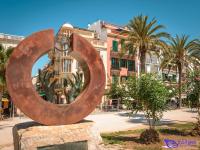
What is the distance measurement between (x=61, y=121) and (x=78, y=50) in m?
2.67

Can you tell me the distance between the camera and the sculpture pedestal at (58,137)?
763cm

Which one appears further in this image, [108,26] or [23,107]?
[108,26]

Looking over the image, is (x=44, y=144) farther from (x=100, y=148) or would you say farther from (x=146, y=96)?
(x=146, y=96)

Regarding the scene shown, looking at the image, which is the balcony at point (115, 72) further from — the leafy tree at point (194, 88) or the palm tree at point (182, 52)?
the leafy tree at point (194, 88)

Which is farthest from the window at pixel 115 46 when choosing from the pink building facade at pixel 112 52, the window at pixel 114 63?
the window at pixel 114 63

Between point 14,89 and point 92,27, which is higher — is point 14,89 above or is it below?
below

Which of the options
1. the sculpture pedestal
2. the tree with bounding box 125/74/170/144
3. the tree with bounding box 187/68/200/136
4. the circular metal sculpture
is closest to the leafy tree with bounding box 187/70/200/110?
the tree with bounding box 187/68/200/136

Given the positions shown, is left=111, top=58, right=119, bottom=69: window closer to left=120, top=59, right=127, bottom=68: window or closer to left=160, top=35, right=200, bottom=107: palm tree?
left=120, top=59, right=127, bottom=68: window

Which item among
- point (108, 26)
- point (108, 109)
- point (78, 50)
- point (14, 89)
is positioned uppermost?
point (108, 26)

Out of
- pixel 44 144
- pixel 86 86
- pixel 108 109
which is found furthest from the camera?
pixel 108 109

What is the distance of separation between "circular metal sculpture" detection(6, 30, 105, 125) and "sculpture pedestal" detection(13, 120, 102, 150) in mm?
337

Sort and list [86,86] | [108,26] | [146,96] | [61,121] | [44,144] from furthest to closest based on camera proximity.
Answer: [108,26]
[146,96]
[86,86]
[61,121]
[44,144]

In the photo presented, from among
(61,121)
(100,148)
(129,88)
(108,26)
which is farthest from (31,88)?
(108,26)

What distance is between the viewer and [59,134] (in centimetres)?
812
